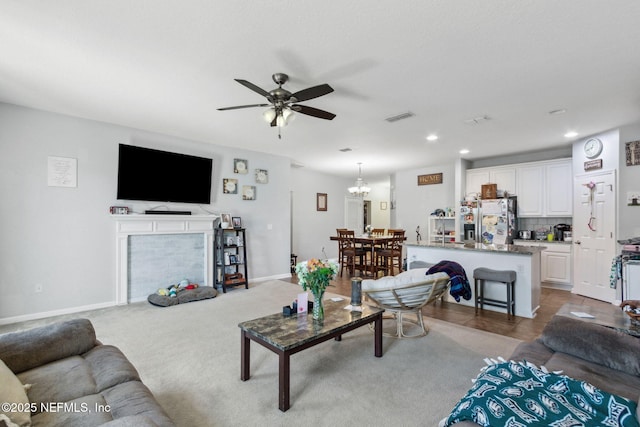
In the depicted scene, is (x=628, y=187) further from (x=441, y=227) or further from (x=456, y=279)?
(x=441, y=227)

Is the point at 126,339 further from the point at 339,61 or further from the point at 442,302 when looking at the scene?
the point at 442,302

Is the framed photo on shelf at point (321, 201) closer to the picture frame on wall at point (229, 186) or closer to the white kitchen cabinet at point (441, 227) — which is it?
the white kitchen cabinet at point (441, 227)

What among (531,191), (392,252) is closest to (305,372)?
(392,252)

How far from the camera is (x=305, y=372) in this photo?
2.51 metres

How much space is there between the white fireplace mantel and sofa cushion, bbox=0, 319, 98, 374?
274 centimetres

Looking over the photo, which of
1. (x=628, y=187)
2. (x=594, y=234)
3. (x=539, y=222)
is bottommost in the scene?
(x=594, y=234)

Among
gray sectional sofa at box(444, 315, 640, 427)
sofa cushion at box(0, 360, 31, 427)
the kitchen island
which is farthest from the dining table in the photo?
sofa cushion at box(0, 360, 31, 427)

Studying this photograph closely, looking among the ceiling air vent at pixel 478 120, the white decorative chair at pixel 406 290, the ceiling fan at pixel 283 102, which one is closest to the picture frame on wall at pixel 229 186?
the ceiling fan at pixel 283 102

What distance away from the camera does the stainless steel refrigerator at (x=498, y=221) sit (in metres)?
6.04

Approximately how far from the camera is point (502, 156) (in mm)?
Answer: 6617

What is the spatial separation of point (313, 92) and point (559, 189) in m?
5.57

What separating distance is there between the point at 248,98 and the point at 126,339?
9.54ft

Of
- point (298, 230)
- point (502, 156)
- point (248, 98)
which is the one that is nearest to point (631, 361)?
point (248, 98)

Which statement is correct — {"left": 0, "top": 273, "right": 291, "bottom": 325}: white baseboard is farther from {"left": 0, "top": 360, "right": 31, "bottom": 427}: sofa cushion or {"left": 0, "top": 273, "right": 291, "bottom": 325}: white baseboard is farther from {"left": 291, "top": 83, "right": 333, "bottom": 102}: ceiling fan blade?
{"left": 291, "top": 83, "right": 333, "bottom": 102}: ceiling fan blade
